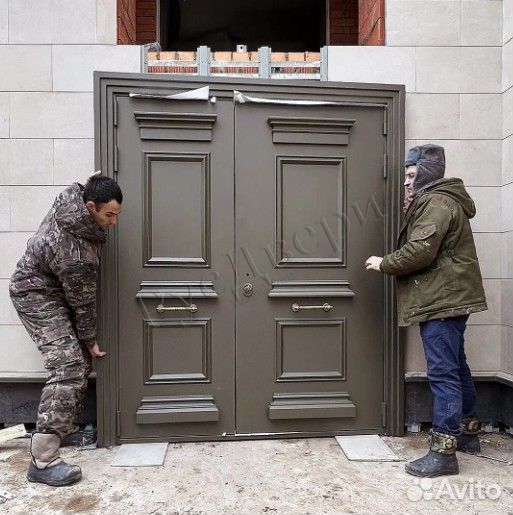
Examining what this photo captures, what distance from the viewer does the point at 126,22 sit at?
3518mm

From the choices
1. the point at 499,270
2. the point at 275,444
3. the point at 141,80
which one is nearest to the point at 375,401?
the point at 275,444

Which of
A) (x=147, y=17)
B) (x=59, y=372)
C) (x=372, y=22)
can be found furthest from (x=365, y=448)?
(x=147, y=17)

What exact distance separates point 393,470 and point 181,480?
130 centimetres

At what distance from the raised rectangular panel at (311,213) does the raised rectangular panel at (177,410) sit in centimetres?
112

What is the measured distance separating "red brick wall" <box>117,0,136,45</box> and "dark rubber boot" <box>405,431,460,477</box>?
11.4ft

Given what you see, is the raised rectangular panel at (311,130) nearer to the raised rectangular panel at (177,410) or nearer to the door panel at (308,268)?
the door panel at (308,268)

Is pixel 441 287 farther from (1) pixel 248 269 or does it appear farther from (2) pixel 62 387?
(2) pixel 62 387

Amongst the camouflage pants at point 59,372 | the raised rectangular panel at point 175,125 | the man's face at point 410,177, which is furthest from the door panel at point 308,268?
the camouflage pants at point 59,372

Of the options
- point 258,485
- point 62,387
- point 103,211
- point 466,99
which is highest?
point 466,99

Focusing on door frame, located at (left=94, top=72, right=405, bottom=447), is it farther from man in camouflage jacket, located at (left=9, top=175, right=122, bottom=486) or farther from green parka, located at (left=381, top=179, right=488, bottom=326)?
green parka, located at (left=381, top=179, right=488, bottom=326)

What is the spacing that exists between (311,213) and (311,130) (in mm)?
593

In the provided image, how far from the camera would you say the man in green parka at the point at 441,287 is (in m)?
2.66

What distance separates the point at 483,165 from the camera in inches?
131

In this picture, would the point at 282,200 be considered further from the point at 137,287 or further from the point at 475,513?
the point at 475,513
